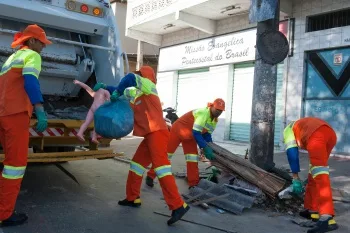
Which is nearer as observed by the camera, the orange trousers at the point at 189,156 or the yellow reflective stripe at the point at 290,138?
the yellow reflective stripe at the point at 290,138

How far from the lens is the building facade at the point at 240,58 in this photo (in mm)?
8938

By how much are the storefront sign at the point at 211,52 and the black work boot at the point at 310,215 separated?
6608 millimetres

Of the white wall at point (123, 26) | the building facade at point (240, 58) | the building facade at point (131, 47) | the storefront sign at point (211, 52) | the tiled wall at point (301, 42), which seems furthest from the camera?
the white wall at point (123, 26)

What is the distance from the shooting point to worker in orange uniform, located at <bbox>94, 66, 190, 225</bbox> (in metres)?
3.92

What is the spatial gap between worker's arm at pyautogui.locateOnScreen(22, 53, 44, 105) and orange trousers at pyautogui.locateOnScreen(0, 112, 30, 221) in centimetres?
23

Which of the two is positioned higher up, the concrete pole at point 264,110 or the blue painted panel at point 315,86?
the blue painted panel at point 315,86

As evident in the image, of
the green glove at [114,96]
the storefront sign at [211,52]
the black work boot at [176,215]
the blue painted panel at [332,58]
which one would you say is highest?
the storefront sign at [211,52]

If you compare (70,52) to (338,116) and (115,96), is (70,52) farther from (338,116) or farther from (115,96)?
(338,116)

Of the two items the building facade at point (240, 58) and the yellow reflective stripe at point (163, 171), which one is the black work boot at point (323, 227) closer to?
the yellow reflective stripe at point (163, 171)

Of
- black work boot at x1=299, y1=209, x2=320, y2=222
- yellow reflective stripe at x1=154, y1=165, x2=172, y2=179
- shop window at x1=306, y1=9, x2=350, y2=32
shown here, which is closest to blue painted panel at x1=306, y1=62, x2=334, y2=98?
shop window at x1=306, y1=9, x2=350, y2=32

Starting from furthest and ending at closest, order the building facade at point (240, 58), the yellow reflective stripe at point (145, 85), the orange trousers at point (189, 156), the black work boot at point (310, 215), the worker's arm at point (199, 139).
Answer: the building facade at point (240, 58)
the orange trousers at point (189, 156)
the worker's arm at point (199, 139)
the black work boot at point (310, 215)
the yellow reflective stripe at point (145, 85)

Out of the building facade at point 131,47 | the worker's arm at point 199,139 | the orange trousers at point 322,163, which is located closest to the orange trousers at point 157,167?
the worker's arm at point 199,139

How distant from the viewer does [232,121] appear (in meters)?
11.7

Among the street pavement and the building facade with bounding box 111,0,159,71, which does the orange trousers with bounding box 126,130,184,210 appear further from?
the building facade with bounding box 111,0,159,71
